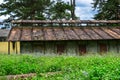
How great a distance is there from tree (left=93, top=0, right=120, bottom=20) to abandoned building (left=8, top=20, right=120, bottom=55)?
14.4 m

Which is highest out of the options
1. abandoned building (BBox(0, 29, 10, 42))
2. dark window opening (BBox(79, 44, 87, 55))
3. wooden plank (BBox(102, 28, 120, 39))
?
wooden plank (BBox(102, 28, 120, 39))

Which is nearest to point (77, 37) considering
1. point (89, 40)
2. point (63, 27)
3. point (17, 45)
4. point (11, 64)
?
point (89, 40)

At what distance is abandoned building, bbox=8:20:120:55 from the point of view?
114 feet

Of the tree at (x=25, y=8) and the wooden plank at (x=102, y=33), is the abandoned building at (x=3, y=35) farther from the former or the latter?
the wooden plank at (x=102, y=33)

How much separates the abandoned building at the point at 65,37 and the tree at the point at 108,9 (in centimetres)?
1438

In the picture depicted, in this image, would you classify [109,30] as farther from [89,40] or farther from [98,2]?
[98,2]

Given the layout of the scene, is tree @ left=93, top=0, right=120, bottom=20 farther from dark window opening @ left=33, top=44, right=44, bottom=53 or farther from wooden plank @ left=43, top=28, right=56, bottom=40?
dark window opening @ left=33, top=44, right=44, bottom=53

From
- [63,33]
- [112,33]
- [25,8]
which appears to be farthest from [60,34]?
[25,8]

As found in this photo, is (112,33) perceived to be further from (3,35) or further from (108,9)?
(3,35)

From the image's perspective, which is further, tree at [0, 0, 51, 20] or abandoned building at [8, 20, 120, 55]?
tree at [0, 0, 51, 20]

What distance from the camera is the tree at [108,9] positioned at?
53312 mm

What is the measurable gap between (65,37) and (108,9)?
67.7 ft

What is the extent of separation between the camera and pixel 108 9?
53.6m

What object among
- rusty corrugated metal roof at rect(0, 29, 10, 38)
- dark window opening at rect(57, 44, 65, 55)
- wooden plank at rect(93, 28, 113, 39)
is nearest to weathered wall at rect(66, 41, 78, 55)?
dark window opening at rect(57, 44, 65, 55)
